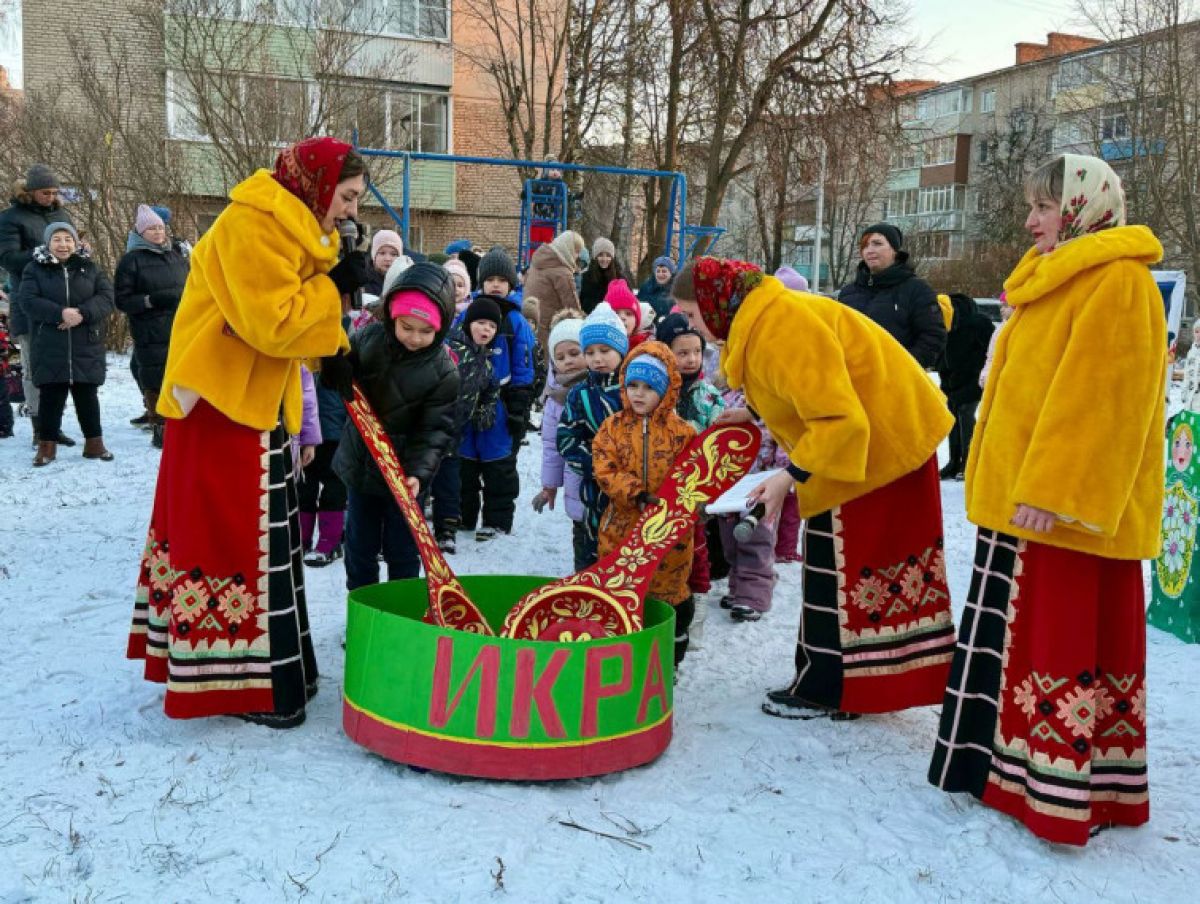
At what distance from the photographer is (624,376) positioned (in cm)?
436

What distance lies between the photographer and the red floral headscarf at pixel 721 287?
3.48 m

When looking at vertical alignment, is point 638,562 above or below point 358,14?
below

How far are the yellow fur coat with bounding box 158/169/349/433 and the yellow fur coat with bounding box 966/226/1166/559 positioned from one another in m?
2.13

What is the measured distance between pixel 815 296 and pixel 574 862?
6.48ft

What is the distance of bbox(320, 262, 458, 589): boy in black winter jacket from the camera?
13.1ft

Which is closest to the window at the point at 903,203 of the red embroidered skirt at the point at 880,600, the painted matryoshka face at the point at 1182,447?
the painted matryoshka face at the point at 1182,447

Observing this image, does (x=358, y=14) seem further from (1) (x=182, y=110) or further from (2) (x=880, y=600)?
(2) (x=880, y=600)

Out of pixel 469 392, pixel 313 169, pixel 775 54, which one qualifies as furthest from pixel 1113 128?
pixel 313 169

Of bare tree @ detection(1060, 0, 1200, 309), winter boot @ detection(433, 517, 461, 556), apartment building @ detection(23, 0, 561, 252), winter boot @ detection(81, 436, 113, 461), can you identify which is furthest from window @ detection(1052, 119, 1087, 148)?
winter boot @ detection(433, 517, 461, 556)

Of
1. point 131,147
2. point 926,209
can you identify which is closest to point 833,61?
point 131,147

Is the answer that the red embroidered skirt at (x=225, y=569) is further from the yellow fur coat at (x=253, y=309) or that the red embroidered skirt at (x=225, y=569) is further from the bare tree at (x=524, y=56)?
the bare tree at (x=524, y=56)

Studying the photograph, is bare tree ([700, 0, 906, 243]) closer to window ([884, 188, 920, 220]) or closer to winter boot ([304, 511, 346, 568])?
winter boot ([304, 511, 346, 568])

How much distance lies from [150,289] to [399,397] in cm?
540

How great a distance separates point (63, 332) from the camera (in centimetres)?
845
